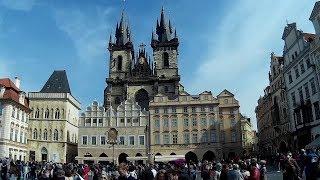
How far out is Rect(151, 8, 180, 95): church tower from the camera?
72.8 meters

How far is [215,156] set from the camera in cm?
5919

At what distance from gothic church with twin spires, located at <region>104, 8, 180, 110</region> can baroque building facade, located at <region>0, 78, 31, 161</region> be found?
1847 centimetres

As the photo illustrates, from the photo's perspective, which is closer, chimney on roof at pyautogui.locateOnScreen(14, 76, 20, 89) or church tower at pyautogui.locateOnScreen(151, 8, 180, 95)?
chimney on roof at pyautogui.locateOnScreen(14, 76, 20, 89)

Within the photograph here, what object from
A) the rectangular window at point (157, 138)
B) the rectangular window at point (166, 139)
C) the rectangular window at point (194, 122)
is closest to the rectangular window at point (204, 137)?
the rectangular window at point (194, 122)

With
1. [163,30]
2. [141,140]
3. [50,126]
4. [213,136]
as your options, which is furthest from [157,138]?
[163,30]

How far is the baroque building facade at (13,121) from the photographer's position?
4891 cm

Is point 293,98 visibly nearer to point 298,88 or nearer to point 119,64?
point 298,88

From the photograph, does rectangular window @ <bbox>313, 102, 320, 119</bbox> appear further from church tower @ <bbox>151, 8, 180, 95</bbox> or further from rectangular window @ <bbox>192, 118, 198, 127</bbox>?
church tower @ <bbox>151, 8, 180, 95</bbox>

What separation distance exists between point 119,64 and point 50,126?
22.1 m

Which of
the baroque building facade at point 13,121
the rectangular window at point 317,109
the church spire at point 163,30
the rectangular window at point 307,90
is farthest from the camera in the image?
the church spire at point 163,30

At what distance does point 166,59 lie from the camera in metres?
76.4

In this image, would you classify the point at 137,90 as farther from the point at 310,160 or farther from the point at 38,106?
the point at 310,160

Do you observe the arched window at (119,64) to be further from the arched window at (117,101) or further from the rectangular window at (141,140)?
the rectangular window at (141,140)

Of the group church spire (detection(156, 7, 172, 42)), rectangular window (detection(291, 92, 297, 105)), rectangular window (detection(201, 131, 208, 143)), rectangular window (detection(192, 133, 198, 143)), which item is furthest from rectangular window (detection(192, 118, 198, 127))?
church spire (detection(156, 7, 172, 42))
